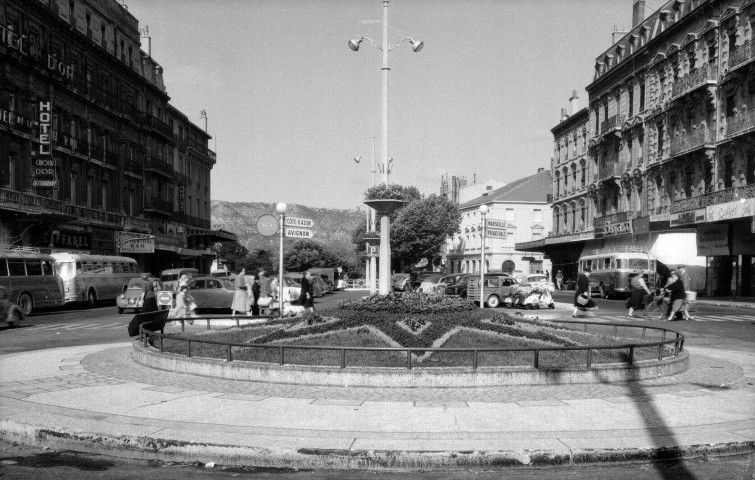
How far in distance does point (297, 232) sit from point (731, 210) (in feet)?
89.9

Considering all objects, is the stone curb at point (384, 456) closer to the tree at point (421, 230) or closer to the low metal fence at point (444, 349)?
the low metal fence at point (444, 349)

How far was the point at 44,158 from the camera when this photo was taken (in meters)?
38.2

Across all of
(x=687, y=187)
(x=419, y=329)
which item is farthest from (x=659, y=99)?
(x=419, y=329)

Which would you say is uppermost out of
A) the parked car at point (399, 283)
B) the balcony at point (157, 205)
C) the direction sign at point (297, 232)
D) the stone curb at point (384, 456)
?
the balcony at point (157, 205)

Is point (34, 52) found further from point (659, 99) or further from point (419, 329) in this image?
point (659, 99)

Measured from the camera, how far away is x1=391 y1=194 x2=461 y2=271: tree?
82000 millimetres

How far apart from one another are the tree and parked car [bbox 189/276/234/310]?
52362 millimetres

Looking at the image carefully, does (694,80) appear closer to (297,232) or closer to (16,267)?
(297,232)

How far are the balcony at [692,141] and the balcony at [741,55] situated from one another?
4.38 meters

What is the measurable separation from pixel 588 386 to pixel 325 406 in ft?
12.8

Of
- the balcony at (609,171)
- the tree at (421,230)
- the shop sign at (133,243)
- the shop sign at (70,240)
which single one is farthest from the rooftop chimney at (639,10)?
the shop sign at (70,240)

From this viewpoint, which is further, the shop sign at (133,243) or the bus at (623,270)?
the shop sign at (133,243)

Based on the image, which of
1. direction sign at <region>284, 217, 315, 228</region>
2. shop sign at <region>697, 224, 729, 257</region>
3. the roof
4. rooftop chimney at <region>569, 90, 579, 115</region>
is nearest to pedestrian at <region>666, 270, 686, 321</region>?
direction sign at <region>284, 217, 315, 228</region>

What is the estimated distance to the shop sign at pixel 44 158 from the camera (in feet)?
123
